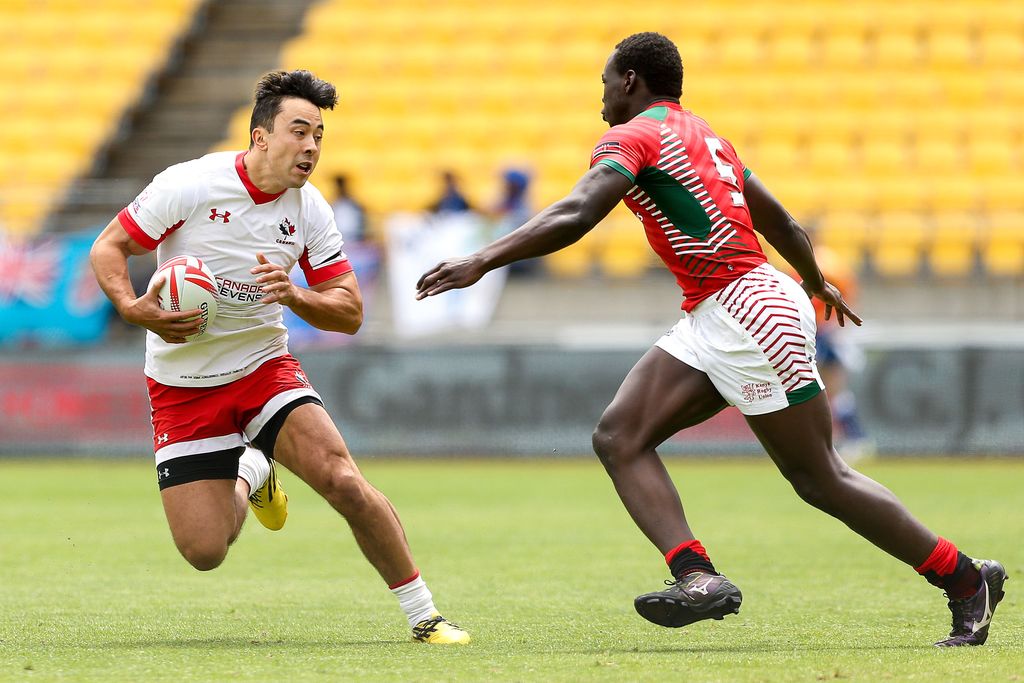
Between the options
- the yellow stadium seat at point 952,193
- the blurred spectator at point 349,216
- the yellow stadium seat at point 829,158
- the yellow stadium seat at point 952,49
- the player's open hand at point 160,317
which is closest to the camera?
the player's open hand at point 160,317

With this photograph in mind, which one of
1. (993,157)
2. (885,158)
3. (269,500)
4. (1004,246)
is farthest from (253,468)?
(993,157)

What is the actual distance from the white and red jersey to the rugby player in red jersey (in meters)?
1.33

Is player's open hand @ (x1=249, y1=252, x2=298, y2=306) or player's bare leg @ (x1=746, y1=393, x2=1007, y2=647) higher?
player's open hand @ (x1=249, y1=252, x2=298, y2=306)

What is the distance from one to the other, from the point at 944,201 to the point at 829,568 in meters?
10.3

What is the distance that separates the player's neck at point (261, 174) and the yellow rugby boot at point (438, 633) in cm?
182

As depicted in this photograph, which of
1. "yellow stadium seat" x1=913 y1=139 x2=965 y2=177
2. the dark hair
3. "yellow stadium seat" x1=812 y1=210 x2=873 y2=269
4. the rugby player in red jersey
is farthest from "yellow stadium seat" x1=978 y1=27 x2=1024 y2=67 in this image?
the dark hair

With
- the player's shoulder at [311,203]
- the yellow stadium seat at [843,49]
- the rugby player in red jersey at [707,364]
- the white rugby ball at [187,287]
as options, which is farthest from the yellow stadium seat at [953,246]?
the white rugby ball at [187,287]

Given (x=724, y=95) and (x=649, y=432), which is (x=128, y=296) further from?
(x=724, y=95)

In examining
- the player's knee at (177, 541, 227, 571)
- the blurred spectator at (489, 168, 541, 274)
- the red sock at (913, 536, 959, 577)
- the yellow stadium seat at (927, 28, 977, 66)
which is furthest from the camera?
the yellow stadium seat at (927, 28, 977, 66)

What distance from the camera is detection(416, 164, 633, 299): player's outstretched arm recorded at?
5336 mm

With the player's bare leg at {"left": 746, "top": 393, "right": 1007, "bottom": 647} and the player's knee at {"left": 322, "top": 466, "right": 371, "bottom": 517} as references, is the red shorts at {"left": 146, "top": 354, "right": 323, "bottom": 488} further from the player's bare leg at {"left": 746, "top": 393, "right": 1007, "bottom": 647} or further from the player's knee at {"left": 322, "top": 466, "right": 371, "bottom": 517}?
the player's bare leg at {"left": 746, "top": 393, "right": 1007, "bottom": 647}

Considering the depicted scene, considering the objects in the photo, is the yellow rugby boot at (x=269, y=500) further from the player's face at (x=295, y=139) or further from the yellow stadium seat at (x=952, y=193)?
the yellow stadium seat at (x=952, y=193)

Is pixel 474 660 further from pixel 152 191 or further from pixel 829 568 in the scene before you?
pixel 829 568

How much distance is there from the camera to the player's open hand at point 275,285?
5707 mm
